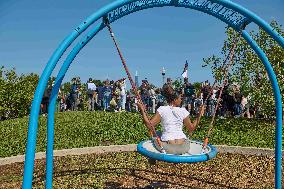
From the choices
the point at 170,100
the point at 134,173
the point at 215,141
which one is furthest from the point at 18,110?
the point at 170,100

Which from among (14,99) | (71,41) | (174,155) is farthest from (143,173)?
(14,99)

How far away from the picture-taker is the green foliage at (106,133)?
10820mm

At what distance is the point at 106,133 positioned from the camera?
488 inches

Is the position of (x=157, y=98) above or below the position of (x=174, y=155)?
above

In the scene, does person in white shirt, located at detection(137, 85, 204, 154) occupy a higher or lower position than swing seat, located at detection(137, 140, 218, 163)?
higher

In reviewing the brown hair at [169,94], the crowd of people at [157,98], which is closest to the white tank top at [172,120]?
the brown hair at [169,94]

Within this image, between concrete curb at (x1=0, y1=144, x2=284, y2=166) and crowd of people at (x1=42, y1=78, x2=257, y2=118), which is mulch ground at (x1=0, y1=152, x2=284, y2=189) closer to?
concrete curb at (x1=0, y1=144, x2=284, y2=166)

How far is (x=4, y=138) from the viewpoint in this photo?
40.4 feet

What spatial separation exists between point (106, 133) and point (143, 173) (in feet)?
16.6

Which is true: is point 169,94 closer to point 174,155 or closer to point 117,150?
point 174,155

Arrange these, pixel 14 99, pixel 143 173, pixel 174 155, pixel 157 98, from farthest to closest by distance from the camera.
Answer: pixel 14 99 → pixel 157 98 → pixel 143 173 → pixel 174 155

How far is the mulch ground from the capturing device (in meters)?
6.76

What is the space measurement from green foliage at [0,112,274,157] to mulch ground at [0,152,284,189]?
1.84 meters

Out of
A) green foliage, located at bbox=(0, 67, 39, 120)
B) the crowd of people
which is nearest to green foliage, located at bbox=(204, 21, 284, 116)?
the crowd of people
